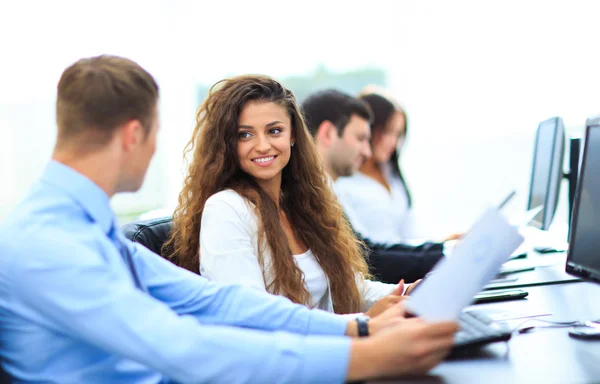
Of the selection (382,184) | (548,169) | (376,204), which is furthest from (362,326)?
(382,184)

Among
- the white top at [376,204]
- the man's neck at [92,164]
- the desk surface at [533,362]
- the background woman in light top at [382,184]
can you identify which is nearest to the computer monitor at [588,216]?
the desk surface at [533,362]

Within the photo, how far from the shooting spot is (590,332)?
1085 millimetres

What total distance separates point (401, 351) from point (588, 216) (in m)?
0.59

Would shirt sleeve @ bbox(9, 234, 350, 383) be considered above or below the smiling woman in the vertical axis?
below

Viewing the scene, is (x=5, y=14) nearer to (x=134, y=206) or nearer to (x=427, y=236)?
(x=134, y=206)

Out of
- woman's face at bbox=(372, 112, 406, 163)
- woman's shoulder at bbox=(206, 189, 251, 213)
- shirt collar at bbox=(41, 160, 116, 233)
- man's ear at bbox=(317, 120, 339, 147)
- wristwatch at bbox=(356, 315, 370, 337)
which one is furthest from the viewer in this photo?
woman's face at bbox=(372, 112, 406, 163)

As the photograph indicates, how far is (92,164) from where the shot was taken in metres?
0.96

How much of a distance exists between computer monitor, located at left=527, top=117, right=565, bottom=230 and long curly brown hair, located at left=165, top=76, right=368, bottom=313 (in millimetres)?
748

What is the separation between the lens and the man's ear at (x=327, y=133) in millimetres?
2744

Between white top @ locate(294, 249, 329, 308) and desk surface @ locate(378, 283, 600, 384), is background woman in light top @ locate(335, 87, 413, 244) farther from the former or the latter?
desk surface @ locate(378, 283, 600, 384)

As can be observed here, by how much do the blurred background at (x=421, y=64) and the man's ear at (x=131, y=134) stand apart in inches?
112

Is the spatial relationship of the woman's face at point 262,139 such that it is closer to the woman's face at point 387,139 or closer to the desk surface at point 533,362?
the desk surface at point 533,362

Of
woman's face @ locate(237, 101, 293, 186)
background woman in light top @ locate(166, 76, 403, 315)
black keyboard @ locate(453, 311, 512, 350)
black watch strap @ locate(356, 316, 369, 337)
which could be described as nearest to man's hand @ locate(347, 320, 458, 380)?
black keyboard @ locate(453, 311, 512, 350)

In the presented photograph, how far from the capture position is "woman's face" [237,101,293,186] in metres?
1.63
